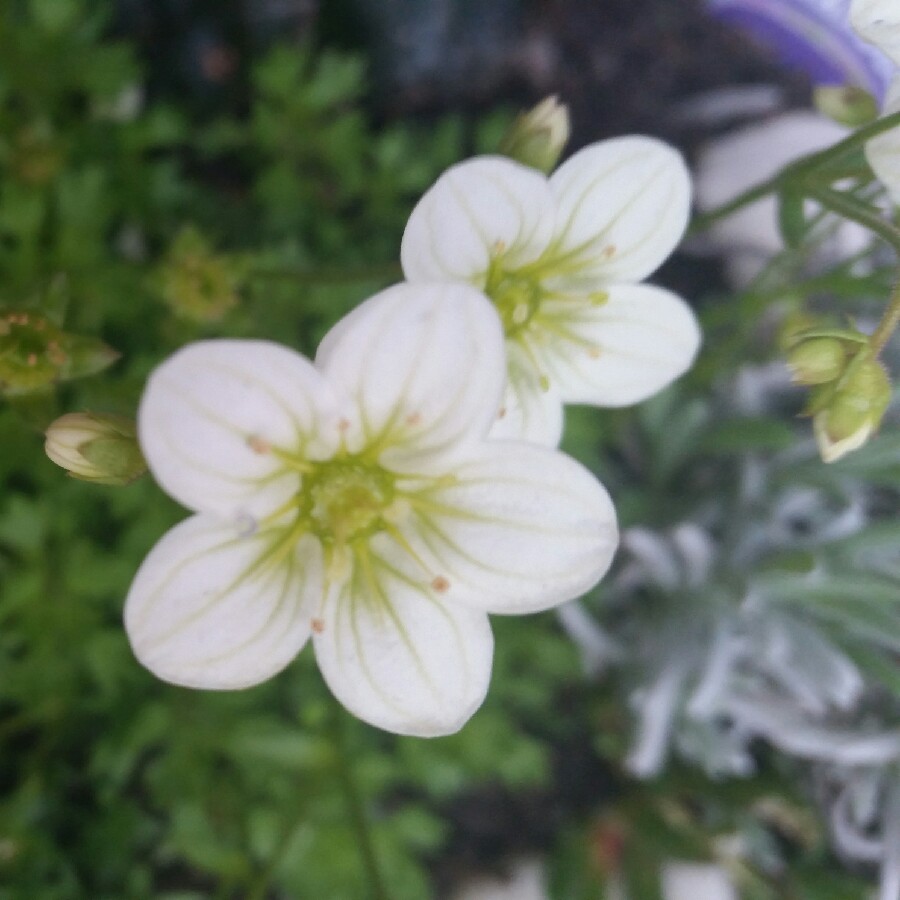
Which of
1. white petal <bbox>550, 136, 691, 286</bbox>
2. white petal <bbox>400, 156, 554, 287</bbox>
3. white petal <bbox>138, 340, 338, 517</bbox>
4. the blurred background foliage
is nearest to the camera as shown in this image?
white petal <bbox>138, 340, 338, 517</bbox>

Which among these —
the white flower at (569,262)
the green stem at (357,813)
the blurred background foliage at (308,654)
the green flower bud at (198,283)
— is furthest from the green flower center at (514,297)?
the green stem at (357,813)

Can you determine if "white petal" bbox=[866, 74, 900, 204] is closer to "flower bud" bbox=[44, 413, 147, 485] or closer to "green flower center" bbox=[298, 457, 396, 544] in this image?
"green flower center" bbox=[298, 457, 396, 544]

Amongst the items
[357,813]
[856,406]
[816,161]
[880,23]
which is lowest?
[357,813]

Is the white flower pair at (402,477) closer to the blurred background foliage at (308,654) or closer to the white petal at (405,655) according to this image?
the white petal at (405,655)

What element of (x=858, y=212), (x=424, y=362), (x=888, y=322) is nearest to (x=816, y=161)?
(x=858, y=212)

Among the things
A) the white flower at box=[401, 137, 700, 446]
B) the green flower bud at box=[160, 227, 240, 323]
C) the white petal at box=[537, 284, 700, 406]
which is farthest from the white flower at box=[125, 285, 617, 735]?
the green flower bud at box=[160, 227, 240, 323]

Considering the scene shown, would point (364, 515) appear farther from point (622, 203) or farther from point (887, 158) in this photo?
point (887, 158)
